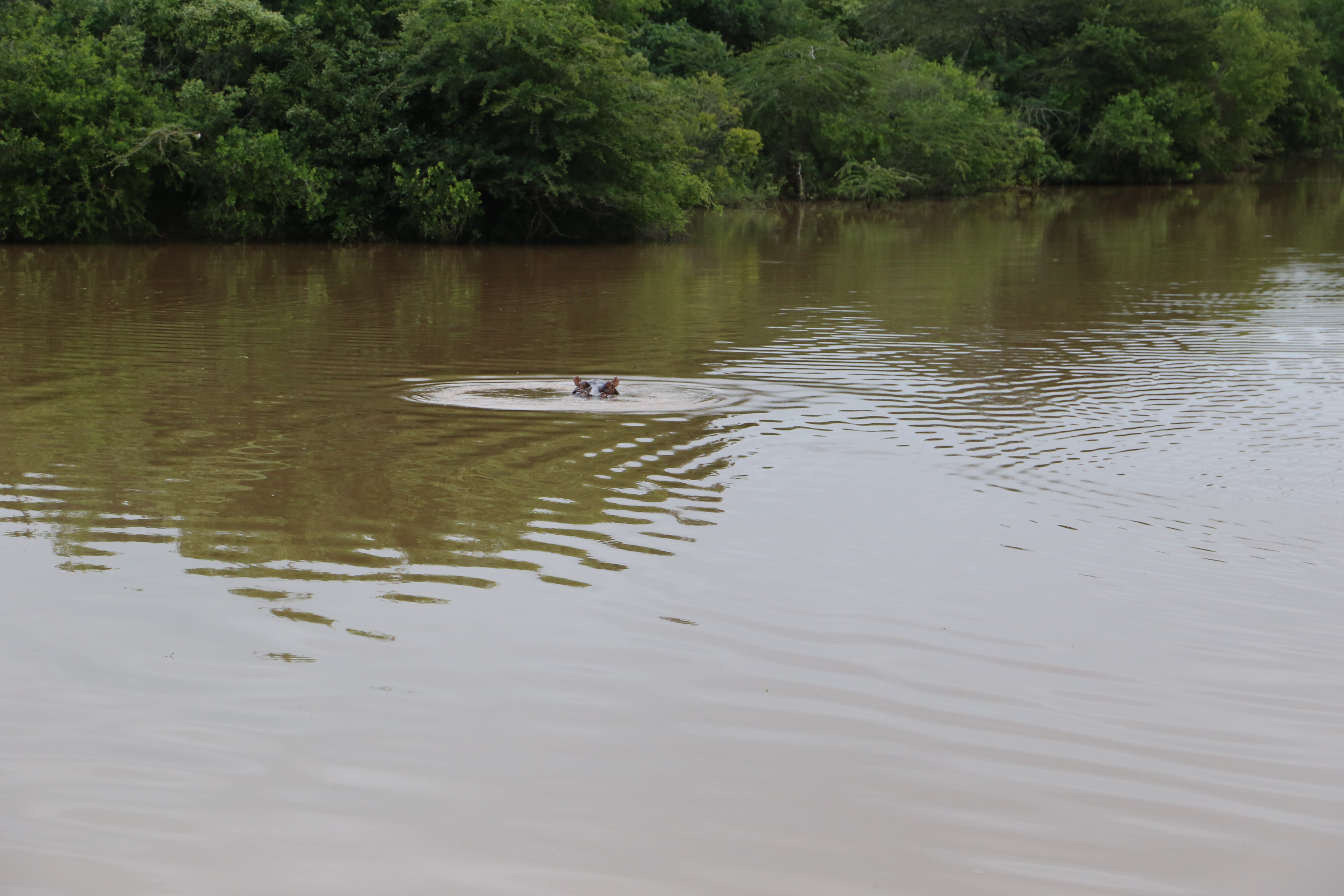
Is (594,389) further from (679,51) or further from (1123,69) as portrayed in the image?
(1123,69)

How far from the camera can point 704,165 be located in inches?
1515

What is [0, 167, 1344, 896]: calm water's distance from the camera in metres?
4.38

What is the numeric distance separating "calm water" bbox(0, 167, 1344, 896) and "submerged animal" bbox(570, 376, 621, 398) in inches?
11.8

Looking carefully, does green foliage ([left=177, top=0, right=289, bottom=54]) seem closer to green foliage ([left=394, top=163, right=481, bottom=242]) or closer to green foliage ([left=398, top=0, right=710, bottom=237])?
green foliage ([left=398, top=0, right=710, bottom=237])

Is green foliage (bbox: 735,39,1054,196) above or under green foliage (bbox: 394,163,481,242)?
above

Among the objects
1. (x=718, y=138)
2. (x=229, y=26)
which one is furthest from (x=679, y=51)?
(x=229, y=26)

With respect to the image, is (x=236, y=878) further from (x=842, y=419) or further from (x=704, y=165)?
→ (x=704, y=165)

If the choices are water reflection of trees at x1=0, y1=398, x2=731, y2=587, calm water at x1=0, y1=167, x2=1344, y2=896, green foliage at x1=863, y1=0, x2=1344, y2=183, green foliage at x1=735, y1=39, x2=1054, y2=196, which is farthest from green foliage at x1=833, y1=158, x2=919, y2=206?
water reflection of trees at x1=0, y1=398, x2=731, y2=587

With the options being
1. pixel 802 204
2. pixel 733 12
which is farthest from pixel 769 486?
pixel 733 12

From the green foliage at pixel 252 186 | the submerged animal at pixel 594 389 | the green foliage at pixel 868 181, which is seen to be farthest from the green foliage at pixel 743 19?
the submerged animal at pixel 594 389

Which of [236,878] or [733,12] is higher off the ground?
[733,12]

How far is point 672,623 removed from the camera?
6340mm

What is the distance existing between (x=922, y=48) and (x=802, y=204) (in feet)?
56.6

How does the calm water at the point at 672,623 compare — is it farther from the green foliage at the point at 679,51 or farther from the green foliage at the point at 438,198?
the green foliage at the point at 679,51
